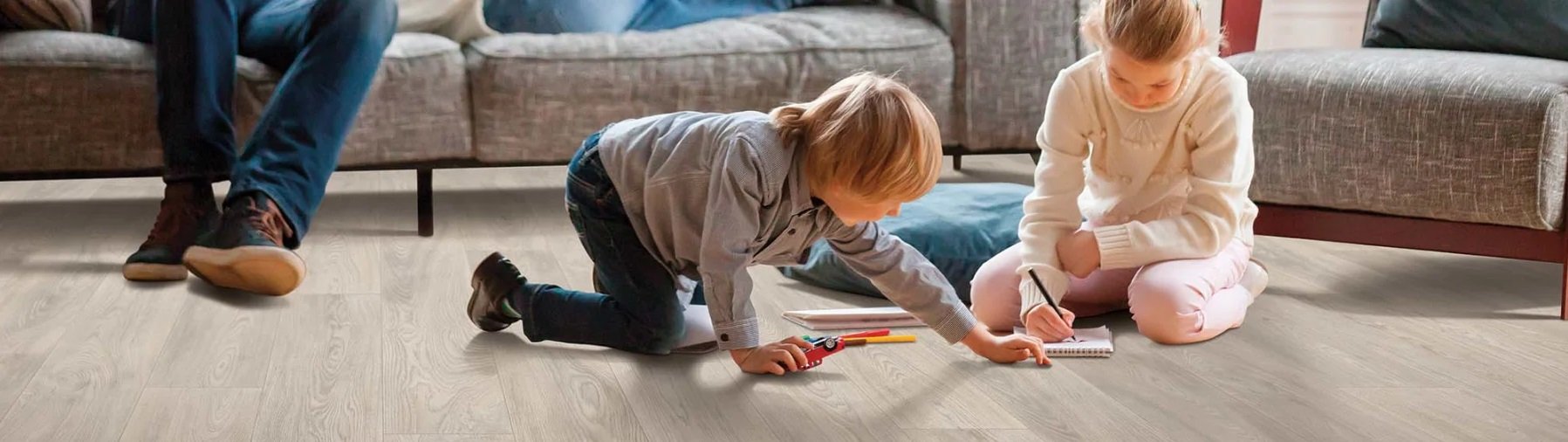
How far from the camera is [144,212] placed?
2.71 metres

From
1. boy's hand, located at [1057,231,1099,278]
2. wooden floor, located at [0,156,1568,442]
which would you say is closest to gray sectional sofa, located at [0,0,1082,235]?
wooden floor, located at [0,156,1568,442]

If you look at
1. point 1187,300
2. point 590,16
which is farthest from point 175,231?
point 1187,300

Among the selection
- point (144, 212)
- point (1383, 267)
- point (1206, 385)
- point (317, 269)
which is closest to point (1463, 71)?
point (1383, 267)

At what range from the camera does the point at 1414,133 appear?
2.04 metres

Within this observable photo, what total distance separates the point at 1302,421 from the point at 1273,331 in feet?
1.31

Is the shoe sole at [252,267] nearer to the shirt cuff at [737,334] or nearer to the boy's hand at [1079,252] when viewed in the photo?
the shirt cuff at [737,334]

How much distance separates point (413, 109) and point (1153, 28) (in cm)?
132

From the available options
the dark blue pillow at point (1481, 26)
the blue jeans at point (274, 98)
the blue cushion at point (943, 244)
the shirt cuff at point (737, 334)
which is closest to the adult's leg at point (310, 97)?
the blue jeans at point (274, 98)

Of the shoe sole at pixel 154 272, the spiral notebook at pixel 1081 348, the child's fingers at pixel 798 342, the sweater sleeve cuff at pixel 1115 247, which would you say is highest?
the sweater sleeve cuff at pixel 1115 247

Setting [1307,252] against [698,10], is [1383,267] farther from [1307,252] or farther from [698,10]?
[698,10]

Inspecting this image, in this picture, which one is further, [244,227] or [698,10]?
[698,10]

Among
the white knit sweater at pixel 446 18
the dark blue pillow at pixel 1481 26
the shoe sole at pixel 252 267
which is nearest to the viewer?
the shoe sole at pixel 252 267

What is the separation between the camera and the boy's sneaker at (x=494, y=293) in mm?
1754

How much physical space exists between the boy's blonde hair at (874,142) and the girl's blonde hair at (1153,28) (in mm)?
285
